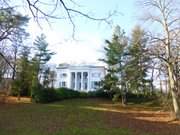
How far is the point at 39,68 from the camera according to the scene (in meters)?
37.2

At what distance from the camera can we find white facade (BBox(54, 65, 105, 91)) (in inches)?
2010

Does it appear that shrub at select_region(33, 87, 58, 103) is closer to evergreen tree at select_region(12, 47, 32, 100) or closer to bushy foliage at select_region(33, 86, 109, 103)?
bushy foliage at select_region(33, 86, 109, 103)

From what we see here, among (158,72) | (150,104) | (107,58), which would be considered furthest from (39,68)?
(158,72)

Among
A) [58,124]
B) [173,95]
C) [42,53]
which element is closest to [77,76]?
[42,53]

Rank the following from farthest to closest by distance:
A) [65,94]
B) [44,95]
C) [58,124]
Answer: [65,94] → [44,95] → [58,124]

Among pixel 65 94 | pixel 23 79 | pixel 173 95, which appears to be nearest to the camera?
pixel 173 95

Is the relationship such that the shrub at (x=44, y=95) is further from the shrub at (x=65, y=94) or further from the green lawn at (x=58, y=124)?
the green lawn at (x=58, y=124)

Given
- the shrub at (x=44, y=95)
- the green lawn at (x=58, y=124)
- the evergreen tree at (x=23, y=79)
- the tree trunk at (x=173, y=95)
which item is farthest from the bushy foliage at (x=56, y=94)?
the tree trunk at (x=173, y=95)

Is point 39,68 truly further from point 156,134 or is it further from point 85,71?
point 156,134

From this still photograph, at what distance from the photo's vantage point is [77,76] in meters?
52.8

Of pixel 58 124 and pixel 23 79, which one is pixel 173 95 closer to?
pixel 58 124

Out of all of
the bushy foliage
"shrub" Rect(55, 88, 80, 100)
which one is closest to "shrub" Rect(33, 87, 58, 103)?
the bushy foliage

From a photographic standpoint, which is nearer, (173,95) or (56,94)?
(173,95)

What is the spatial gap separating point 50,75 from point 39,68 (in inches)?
80.0
